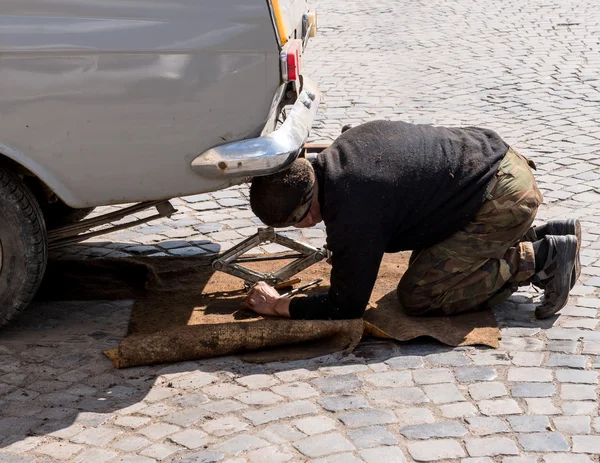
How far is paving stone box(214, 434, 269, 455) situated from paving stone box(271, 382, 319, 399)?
365 millimetres

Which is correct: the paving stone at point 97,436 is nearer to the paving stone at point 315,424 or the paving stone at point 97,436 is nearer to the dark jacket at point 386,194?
the paving stone at point 315,424

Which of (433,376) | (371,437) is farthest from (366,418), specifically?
(433,376)

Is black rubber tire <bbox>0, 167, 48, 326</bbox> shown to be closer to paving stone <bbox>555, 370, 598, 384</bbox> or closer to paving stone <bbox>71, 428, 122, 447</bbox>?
paving stone <bbox>71, 428, 122, 447</bbox>

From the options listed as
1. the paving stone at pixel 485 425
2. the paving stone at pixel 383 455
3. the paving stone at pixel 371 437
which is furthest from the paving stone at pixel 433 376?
the paving stone at pixel 383 455

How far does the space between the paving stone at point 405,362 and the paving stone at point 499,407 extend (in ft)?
1.36

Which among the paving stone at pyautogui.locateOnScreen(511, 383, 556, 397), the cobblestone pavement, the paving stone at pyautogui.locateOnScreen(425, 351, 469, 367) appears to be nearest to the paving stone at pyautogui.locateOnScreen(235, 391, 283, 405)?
the cobblestone pavement

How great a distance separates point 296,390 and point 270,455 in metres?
0.51

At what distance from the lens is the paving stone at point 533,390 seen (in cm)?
382

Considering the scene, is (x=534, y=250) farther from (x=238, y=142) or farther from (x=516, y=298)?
(x=238, y=142)

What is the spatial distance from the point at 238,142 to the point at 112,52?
0.65 metres

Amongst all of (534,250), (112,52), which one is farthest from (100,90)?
(534,250)

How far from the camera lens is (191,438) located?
11.7 feet

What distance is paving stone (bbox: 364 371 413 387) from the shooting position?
12.9 feet

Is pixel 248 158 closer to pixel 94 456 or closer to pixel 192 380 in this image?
pixel 192 380
